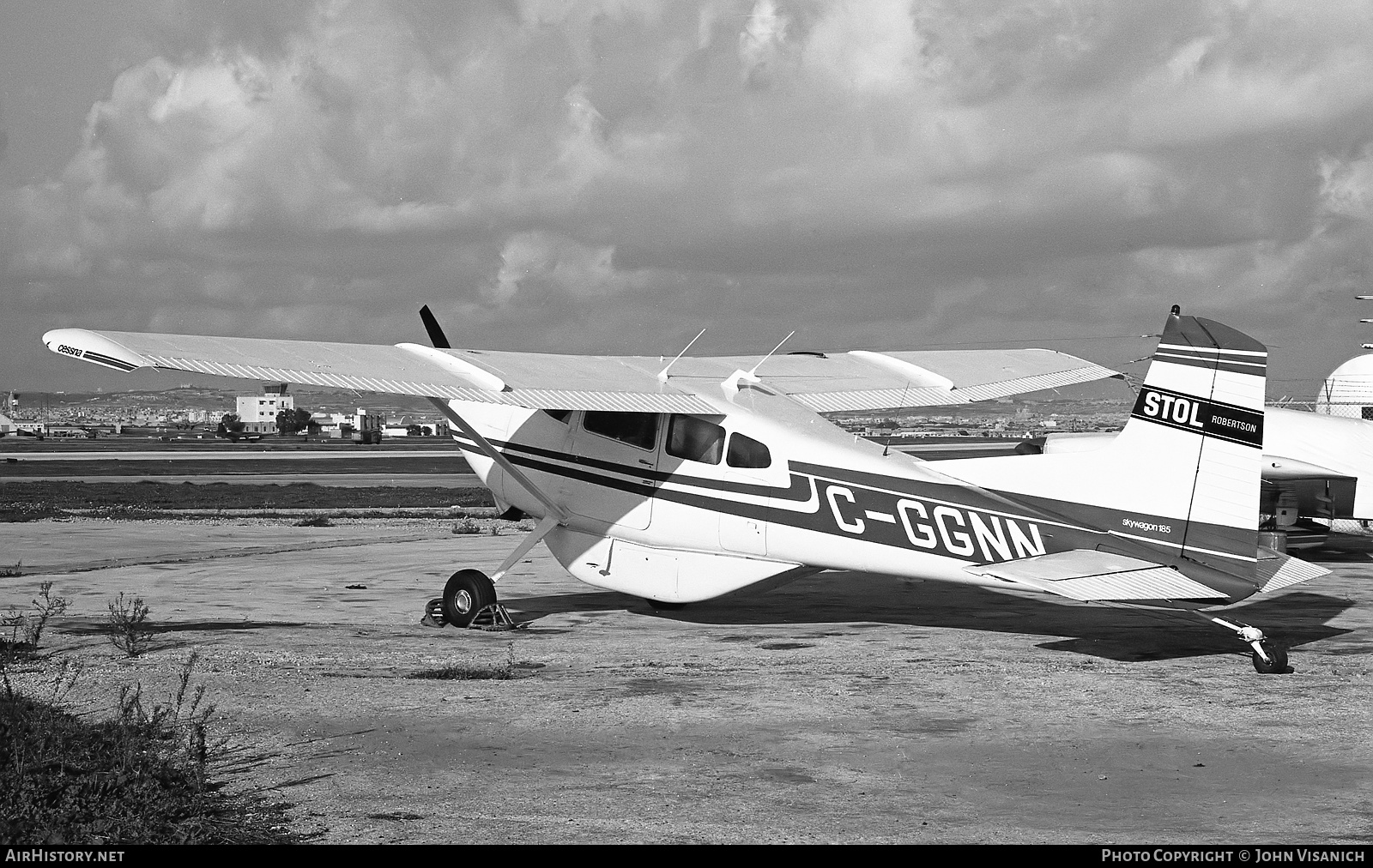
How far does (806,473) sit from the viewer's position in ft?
37.0

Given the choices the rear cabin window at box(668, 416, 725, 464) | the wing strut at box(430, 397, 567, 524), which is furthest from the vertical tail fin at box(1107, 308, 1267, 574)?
the wing strut at box(430, 397, 567, 524)

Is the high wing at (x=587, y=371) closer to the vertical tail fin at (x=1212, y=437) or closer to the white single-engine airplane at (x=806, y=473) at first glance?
the white single-engine airplane at (x=806, y=473)

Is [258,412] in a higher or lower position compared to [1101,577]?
higher

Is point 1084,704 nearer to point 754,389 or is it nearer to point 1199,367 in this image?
point 1199,367

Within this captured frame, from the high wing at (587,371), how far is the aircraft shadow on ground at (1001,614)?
2.39m

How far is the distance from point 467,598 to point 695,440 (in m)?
2.84

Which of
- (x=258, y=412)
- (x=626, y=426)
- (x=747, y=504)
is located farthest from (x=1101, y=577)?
(x=258, y=412)

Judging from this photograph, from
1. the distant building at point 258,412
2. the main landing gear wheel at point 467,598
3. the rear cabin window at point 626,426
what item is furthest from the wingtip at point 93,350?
the distant building at point 258,412

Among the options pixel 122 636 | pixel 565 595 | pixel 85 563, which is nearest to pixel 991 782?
pixel 122 636

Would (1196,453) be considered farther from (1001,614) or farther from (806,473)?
(1001,614)

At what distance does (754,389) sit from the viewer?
12.2 metres

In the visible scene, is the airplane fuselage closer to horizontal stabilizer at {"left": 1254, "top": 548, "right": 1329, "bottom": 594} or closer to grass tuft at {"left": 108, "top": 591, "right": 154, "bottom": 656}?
horizontal stabilizer at {"left": 1254, "top": 548, "right": 1329, "bottom": 594}

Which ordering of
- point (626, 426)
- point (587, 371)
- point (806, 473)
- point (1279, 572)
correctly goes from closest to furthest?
1. point (1279, 572)
2. point (806, 473)
3. point (626, 426)
4. point (587, 371)

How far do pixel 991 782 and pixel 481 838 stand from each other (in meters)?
2.85
